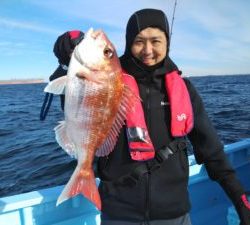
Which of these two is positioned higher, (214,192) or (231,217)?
(214,192)

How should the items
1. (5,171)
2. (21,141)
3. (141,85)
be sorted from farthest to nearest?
1. (21,141)
2. (5,171)
3. (141,85)

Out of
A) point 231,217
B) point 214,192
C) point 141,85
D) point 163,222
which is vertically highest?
point 141,85

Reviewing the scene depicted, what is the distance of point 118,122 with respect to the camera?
2480mm

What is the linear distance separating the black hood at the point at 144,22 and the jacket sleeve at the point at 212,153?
1.83ft

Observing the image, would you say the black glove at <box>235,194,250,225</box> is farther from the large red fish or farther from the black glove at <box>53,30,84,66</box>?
the black glove at <box>53,30,84,66</box>

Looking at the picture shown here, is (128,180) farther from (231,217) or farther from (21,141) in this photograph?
(21,141)

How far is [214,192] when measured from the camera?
187 inches

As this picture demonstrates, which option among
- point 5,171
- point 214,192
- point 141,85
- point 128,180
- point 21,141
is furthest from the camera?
point 21,141

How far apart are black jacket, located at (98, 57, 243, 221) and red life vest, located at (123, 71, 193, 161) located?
0.23 feet

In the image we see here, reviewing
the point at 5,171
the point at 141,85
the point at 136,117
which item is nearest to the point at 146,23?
the point at 141,85

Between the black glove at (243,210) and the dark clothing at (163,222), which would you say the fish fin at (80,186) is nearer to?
the dark clothing at (163,222)

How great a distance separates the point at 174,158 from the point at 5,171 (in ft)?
27.1

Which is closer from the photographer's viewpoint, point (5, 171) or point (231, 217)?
point (231, 217)

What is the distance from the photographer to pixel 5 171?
10.0 meters
